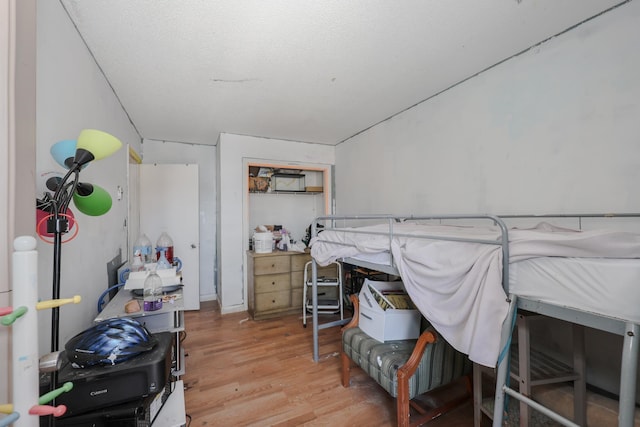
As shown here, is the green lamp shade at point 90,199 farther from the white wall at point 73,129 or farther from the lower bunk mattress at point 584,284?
the lower bunk mattress at point 584,284

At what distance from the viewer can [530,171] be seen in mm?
1729

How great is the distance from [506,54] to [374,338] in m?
2.19

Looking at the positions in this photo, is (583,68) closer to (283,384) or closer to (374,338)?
(374,338)

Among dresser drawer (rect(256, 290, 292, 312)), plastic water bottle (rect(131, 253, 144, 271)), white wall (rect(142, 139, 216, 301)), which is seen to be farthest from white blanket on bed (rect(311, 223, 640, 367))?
white wall (rect(142, 139, 216, 301))

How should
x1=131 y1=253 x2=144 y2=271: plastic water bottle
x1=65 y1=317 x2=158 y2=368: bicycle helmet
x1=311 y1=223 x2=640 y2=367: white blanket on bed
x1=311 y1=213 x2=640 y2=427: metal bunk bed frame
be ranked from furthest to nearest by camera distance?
x1=131 y1=253 x2=144 y2=271: plastic water bottle → x1=65 y1=317 x2=158 y2=368: bicycle helmet → x1=311 y1=223 x2=640 y2=367: white blanket on bed → x1=311 y1=213 x2=640 y2=427: metal bunk bed frame

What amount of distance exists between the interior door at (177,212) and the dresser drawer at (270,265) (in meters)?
0.96

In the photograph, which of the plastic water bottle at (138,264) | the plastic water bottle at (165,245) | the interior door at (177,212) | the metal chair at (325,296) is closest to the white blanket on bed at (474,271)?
the metal chair at (325,296)

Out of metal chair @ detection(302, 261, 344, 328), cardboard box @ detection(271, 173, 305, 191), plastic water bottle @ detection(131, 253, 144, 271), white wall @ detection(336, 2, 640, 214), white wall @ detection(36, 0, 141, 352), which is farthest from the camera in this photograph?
cardboard box @ detection(271, 173, 305, 191)

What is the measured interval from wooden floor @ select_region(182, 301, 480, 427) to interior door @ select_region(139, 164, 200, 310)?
0.85m

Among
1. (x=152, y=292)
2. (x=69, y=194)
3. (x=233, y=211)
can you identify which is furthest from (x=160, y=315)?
(x=233, y=211)

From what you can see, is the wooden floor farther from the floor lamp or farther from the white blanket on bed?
the floor lamp

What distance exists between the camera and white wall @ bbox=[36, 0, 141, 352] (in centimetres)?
108

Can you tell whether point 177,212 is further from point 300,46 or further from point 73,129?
point 300,46

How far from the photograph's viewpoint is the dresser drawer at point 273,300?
315cm
